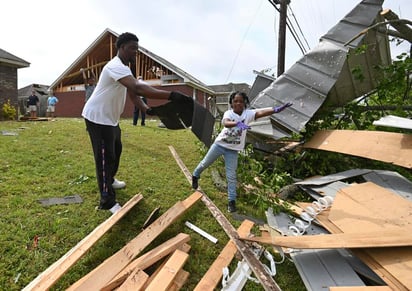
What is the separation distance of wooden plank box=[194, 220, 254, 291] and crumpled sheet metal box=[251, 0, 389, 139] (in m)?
2.11

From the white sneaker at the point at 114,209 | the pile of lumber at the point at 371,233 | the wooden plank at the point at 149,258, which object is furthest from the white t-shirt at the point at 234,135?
the white sneaker at the point at 114,209

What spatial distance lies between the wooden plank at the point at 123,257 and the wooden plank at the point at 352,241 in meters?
1.02

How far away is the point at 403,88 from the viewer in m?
4.11

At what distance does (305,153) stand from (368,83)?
1583 millimetres

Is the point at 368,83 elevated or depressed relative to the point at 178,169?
elevated

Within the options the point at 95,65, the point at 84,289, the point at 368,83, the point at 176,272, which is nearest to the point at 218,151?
the point at 176,272

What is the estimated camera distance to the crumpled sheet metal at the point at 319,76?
4.20 m

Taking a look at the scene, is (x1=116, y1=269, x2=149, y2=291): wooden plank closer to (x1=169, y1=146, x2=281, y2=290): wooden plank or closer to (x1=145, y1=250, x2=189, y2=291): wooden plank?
(x1=145, y1=250, x2=189, y2=291): wooden plank

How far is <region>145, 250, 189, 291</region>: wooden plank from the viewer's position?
6.37 ft

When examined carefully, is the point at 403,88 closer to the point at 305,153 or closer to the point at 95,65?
the point at 305,153

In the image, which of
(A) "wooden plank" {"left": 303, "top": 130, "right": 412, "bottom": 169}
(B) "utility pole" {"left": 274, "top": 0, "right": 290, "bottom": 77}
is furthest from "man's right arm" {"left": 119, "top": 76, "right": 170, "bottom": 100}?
(B) "utility pole" {"left": 274, "top": 0, "right": 290, "bottom": 77}

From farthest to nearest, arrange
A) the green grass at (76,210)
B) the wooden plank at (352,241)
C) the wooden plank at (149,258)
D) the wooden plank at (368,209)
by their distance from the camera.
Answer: the wooden plank at (368,209)
the green grass at (76,210)
the wooden plank at (352,241)
the wooden plank at (149,258)

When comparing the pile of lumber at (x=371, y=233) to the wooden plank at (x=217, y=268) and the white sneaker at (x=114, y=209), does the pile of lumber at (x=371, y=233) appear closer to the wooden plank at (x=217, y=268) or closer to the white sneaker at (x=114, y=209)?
the wooden plank at (x=217, y=268)

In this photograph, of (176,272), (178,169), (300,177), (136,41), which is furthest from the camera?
(178,169)
